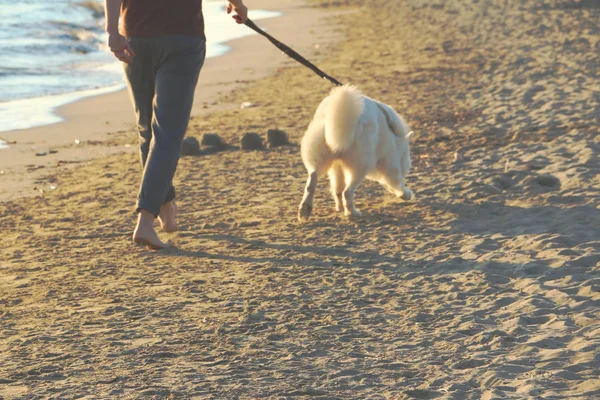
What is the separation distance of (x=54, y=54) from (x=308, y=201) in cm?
1247

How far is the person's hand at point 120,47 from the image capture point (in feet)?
15.1

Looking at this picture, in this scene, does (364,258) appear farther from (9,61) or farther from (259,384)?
(9,61)

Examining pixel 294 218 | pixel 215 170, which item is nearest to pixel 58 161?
pixel 215 170

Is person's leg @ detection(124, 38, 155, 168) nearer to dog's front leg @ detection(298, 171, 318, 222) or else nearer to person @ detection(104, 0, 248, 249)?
person @ detection(104, 0, 248, 249)

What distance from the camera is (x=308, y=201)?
5.72 metres

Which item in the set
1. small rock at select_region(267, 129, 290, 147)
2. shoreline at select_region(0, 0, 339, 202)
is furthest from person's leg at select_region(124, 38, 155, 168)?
small rock at select_region(267, 129, 290, 147)

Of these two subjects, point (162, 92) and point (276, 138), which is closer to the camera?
point (162, 92)

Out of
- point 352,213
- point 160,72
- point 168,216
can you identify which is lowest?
point 352,213

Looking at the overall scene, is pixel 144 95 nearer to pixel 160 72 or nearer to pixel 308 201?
pixel 160 72

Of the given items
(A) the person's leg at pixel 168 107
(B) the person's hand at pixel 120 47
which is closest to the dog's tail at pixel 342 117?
(A) the person's leg at pixel 168 107

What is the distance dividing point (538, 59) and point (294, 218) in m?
7.05

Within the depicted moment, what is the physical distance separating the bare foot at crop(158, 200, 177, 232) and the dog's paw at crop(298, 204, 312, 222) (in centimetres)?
76

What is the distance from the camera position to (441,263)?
4832 millimetres

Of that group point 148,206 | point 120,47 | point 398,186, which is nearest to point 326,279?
point 148,206
